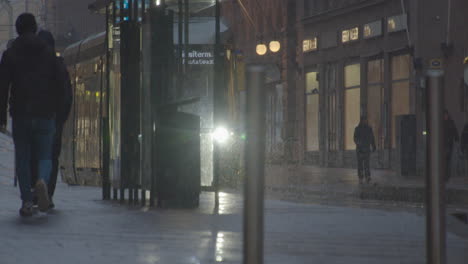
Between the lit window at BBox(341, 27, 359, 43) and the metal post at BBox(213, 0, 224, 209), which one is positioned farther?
the lit window at BBox(341, 27, 359, 43)

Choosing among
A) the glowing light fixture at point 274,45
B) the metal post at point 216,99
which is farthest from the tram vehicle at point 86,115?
the glowing light fixture at point 274,45

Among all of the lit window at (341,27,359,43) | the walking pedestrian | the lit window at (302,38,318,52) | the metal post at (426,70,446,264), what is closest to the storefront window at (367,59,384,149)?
the lit window at (341,27,359,43)

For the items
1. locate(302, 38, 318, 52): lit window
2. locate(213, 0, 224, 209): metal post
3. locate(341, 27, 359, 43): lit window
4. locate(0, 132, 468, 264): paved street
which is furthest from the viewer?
locate(302, 38, 318, 52): lit window

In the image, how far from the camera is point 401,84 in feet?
114

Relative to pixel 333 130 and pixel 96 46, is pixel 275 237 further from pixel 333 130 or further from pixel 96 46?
pixel 333 130

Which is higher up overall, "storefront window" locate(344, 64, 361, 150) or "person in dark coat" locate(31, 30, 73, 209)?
"storefront window" locate(344, 64, 361, 150)

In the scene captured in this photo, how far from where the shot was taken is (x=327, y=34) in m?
39.8

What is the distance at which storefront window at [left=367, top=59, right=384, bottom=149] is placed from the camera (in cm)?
3612

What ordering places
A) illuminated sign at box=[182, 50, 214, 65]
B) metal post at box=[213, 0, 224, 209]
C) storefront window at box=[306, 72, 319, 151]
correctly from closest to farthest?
metal post at box=[213, 0, 224, 209] → illuminated sign at box=[182, 50, 214, 65] → storefront window at box=[306, 72, 319, 151]

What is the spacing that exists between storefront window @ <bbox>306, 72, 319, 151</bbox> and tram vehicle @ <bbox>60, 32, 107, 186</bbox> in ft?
74.2

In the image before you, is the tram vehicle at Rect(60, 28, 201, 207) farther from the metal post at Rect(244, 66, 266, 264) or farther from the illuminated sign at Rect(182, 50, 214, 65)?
the metal post at Rect(244, 66, 266, 264)

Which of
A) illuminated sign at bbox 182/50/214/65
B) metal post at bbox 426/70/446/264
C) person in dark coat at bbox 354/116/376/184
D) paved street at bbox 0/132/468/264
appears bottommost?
paved street at bbox 0/132/468/264

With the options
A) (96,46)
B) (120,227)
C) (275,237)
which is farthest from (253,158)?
(96,46)

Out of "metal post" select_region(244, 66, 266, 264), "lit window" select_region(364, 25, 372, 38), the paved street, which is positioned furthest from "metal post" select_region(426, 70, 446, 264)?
"lit window" select_region(364, 25, 372, 38)
